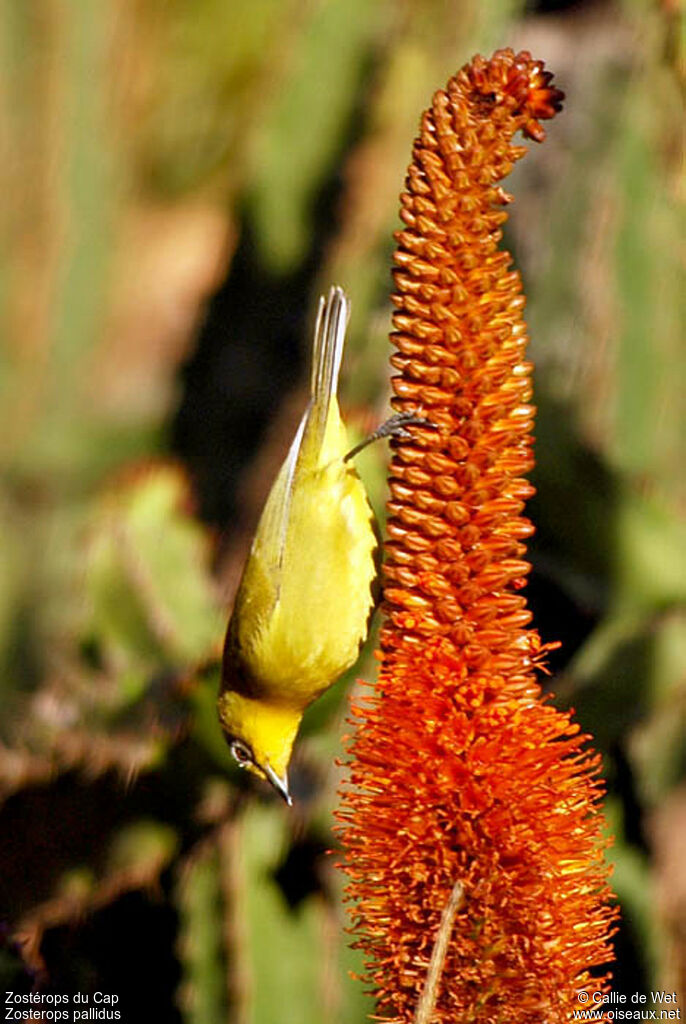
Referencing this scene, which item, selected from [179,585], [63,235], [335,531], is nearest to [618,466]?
[335,531]

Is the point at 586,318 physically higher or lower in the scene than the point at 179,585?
higher

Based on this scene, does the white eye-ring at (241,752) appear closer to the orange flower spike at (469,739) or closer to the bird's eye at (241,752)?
the bird's eye at (241,752)

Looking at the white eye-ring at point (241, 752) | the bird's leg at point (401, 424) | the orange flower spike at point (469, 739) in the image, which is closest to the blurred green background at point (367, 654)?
the white eye-ring at point (241, 752)

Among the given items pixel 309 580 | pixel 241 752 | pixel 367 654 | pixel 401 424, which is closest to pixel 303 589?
pixel 309 580

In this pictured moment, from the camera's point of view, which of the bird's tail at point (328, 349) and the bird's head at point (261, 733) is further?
the bird's tail at point (328, 349)

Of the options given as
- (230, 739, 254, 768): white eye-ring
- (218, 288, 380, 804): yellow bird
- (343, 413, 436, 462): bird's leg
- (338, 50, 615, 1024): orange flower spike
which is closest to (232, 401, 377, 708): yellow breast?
(218, 288, 380, 804): yellow bird

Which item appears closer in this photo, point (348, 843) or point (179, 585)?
point (348, 843)

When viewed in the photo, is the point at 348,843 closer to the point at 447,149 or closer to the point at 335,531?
the point at 447,149

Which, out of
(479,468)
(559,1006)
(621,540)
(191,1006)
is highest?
(479,468)
